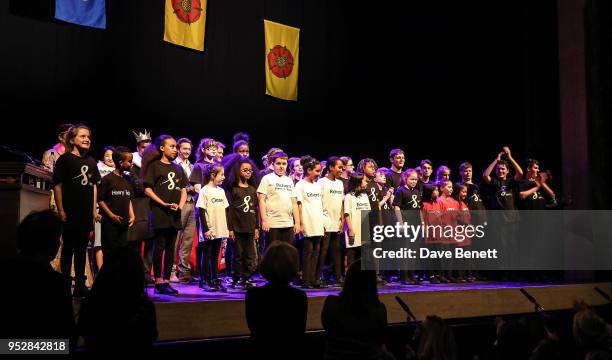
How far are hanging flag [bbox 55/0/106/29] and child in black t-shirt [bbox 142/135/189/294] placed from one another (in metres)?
3.22

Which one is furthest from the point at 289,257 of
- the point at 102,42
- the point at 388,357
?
the point at 102,42

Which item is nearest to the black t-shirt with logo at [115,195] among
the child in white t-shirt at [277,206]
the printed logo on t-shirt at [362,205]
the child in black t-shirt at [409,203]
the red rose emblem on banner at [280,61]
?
the child in white t-shirt at [277,206]

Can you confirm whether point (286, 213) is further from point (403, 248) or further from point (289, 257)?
point (289, 257)

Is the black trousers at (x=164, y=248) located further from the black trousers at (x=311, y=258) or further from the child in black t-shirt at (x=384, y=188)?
the child in black t-shirt at (x=384, y=188)

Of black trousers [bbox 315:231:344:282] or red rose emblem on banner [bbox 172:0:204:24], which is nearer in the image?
black trousers [bbox 315:231:344:282]

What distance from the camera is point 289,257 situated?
2.74 meters

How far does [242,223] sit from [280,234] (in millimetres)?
504

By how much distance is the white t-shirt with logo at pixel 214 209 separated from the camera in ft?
18.5

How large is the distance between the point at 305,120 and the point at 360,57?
Result: 1.68 m

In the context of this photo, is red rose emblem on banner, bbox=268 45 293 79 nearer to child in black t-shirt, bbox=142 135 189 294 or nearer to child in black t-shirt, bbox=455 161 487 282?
child in black t-shirt, bbox=455 161 487 282

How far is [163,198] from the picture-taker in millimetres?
5078

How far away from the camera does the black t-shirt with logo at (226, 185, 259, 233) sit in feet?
18.9

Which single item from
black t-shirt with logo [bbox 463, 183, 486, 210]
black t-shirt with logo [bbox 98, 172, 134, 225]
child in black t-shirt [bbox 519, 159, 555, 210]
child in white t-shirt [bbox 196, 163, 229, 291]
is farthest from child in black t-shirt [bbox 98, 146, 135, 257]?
child in black t-shirt [bbox 519, 159, 555, 210]

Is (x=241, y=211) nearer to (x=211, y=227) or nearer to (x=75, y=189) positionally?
(x=211, y=227)
